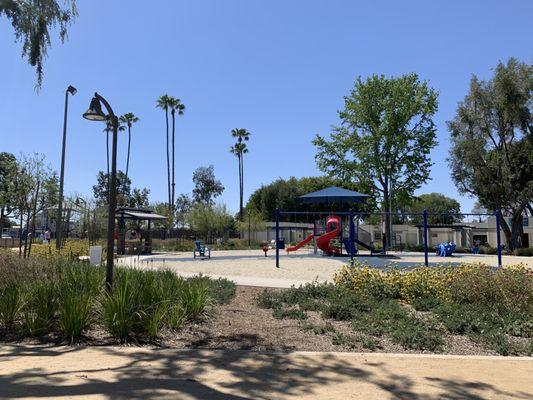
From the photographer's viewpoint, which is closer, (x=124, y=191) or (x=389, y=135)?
(x=389, y=135)

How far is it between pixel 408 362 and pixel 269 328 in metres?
2.39

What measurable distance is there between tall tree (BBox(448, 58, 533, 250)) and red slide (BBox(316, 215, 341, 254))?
1978 cm

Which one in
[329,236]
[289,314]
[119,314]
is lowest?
[289,314]

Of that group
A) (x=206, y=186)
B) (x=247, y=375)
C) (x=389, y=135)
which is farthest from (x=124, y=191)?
(x=247, y=375)

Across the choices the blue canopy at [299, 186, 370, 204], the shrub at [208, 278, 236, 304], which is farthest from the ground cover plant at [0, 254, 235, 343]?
the blue canopy at [299, 186, 370, 204]

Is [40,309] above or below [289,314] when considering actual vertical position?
above

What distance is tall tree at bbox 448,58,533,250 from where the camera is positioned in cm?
3794

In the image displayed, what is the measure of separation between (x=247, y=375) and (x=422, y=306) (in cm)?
496

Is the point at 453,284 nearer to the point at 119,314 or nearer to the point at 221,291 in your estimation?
the point at 221,291

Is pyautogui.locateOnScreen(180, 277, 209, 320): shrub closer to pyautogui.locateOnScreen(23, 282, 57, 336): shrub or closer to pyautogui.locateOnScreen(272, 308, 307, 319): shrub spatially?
pyautogui.locateOnScreen(272, 308, 307, 319): shrub

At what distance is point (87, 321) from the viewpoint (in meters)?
6.76

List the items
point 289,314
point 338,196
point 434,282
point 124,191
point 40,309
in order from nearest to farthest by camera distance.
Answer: point 40,309 < point 289,314 < point 434,282 < point 338,196 < point 124,191

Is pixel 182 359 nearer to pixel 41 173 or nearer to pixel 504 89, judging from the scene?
pixel 41 173

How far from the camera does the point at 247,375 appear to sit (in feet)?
16.5
